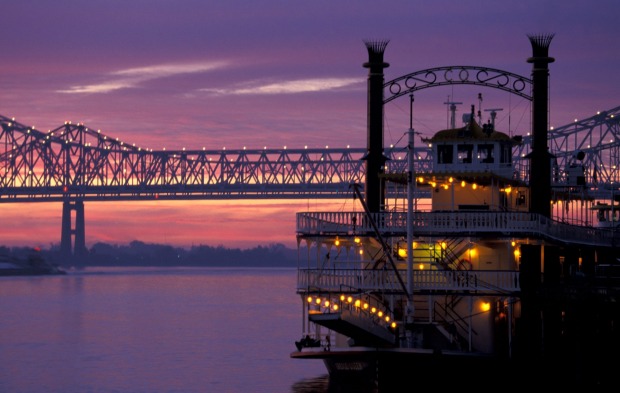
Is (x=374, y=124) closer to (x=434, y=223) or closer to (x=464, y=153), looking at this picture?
(x=464, y=153)

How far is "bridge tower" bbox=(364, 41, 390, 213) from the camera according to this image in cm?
4272

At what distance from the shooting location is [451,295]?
35.5 meters

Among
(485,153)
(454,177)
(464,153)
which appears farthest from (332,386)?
(485,153)

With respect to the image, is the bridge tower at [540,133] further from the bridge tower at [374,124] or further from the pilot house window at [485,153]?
the bridge tower at [374,124]

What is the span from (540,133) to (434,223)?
770 centimetres

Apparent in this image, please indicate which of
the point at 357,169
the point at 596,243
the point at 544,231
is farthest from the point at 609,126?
the point at 544,231

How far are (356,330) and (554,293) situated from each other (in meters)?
5.35

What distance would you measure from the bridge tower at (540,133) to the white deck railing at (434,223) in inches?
128

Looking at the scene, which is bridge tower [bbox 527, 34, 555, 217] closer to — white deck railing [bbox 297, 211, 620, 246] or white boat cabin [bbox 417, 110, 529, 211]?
white boat cabin [bbox 417, 110, 529, 211]

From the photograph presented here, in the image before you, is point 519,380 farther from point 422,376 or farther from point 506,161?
point 506,161

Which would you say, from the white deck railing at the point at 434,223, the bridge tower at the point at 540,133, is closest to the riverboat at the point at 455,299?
the white deck railing at the point at 434,223

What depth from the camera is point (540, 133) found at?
42.6 metres

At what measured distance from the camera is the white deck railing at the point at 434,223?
36156 millimetres

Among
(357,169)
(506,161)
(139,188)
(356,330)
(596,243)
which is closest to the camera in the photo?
(356,330)
